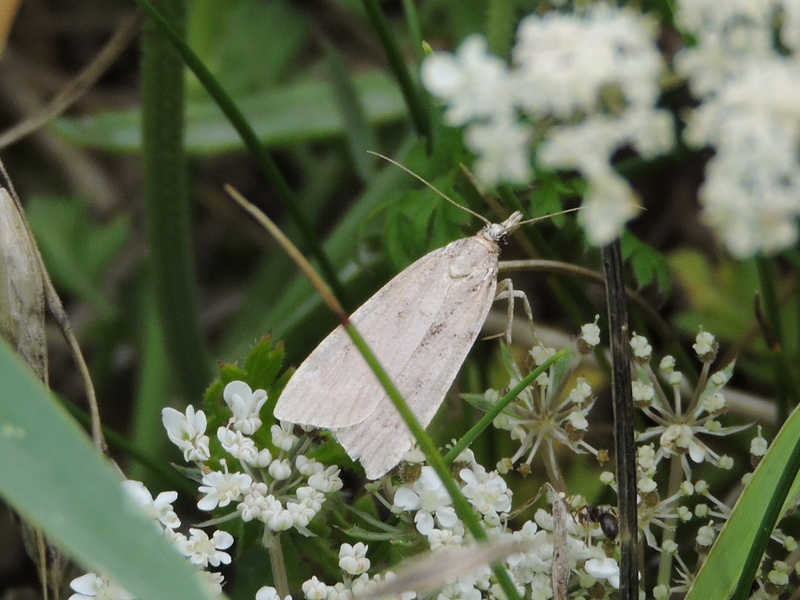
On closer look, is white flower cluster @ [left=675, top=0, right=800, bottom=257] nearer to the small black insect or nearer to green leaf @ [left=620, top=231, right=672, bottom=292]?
the small black insect

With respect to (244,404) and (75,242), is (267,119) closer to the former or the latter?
(75,242)

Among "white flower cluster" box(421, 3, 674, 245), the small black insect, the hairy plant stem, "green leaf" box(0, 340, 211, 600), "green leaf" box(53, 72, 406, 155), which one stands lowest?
the hairy plant stem

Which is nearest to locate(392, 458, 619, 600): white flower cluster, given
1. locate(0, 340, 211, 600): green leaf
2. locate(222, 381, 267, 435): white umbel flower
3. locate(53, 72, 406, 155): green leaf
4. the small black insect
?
the small black insect

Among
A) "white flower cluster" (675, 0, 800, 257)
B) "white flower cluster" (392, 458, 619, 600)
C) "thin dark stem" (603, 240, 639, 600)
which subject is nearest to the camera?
"white flower cluster" (675, 0, 800, 257)

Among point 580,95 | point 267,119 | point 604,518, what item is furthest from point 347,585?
point 267,119

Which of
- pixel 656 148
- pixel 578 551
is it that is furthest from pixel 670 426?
pixel 656 148

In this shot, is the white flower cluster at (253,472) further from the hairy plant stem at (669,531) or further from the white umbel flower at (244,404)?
the hairy plant stem at (669,531)

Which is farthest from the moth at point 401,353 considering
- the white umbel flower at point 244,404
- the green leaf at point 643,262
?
the green leaf at point 643,262
